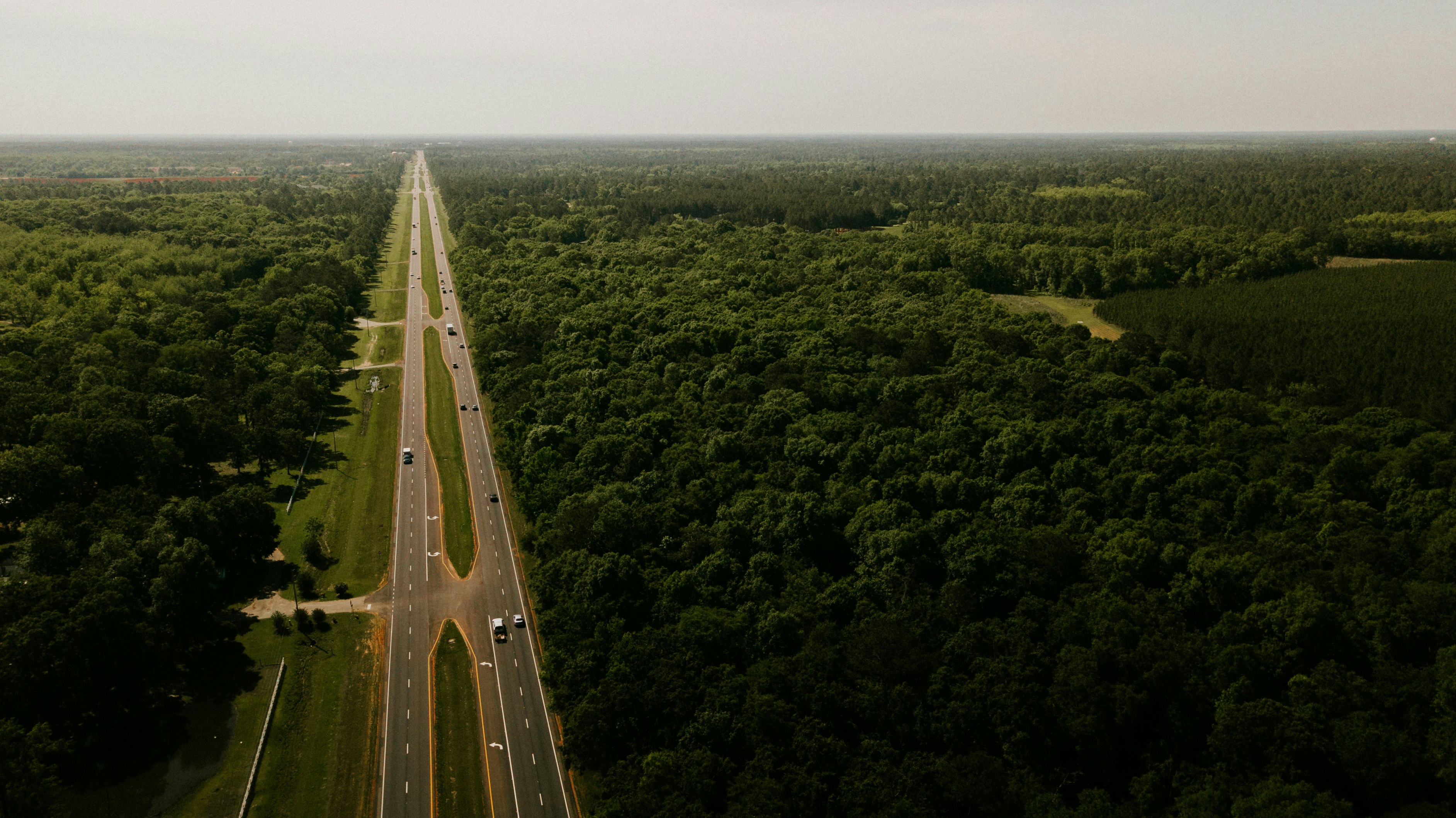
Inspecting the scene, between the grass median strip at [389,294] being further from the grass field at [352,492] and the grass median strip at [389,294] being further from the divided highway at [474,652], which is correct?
the divided highway at [474,652]

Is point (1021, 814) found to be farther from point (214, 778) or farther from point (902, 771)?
point (214, 778)

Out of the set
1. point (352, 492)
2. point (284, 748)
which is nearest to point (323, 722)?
point (284, 748)

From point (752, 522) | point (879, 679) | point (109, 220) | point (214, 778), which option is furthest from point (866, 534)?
point (109, 220)

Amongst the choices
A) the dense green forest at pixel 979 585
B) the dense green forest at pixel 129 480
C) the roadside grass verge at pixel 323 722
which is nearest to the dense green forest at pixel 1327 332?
the dense green forest at pixel 979 585

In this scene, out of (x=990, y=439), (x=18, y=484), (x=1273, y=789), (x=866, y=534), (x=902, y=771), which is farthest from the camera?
(x=990, y=439)

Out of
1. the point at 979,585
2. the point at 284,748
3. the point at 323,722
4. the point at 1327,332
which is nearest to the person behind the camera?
the point at 284,748

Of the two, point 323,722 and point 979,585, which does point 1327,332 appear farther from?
point 323,722
